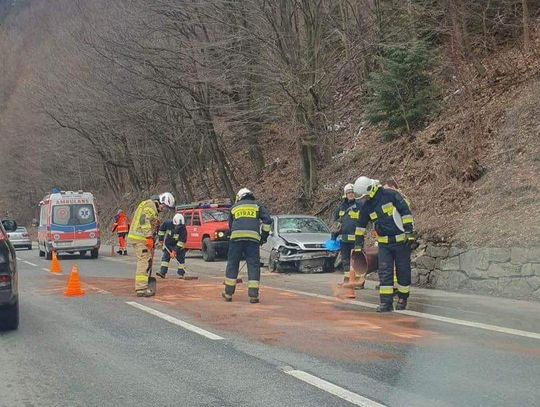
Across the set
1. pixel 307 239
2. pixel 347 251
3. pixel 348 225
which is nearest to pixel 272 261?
pixel 307 239

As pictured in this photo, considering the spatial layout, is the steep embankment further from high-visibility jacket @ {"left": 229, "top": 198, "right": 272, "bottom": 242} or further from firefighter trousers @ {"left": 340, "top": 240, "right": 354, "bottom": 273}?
high-visibility jacket @ {"left": 229, "top": 198, "right": 272, "bottom": 242}

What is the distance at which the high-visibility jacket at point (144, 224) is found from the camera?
12.2 m

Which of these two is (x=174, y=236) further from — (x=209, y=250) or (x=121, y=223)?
(x=121, y=223)

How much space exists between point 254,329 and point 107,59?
76.1 feet

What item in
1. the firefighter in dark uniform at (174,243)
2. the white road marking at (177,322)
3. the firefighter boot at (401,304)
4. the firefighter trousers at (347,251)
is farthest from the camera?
the firefighter in dark uniform at (174,243)

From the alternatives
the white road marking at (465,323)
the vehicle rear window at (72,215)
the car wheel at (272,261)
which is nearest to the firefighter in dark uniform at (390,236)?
the white road marking at (465,323)

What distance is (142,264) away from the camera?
40.0 feet

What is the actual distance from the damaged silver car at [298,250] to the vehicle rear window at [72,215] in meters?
10.2

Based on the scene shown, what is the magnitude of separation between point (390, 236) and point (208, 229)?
43.3 ft

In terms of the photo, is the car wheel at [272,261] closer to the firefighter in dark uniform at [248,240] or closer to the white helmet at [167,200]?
the white helmet at [167,200]

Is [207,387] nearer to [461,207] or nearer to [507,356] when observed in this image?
[507,356]

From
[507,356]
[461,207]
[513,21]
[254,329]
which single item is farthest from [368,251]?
[513,21]

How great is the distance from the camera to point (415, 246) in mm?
14117

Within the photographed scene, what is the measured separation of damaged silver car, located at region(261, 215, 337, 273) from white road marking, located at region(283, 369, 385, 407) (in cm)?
1053
